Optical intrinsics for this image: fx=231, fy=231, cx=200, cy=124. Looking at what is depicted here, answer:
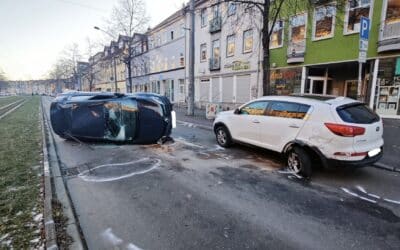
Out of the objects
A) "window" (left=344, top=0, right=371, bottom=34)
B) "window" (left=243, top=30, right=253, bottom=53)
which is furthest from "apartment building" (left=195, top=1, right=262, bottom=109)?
"window" (left=344, top=0, right=371, bottom=34)

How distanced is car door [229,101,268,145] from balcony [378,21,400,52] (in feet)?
30.0

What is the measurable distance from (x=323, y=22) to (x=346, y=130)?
12.0 meters

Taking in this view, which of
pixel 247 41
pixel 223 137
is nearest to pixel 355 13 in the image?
pixel 247 41

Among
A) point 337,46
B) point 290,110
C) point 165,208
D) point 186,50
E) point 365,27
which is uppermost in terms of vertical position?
point 186,50

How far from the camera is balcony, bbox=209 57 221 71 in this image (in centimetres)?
2158

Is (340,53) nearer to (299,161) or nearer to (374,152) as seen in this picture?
(374,152)

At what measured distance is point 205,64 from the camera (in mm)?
23531

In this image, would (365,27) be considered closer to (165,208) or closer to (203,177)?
(203,177)

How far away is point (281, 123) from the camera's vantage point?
5598 mm

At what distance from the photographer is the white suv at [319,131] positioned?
459cm

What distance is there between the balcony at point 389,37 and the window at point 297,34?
4.23 m

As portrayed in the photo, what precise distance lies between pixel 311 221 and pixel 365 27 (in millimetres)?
6096

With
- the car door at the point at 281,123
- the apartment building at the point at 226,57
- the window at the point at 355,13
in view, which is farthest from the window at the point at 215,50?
the car door at the point at 281,123

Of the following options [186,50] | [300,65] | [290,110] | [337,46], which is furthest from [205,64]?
[290,110]
